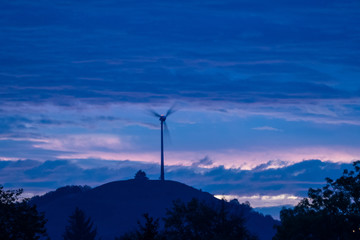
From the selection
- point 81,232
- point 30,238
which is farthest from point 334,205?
point 81,232

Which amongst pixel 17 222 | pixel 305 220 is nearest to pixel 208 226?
pixel 305 220

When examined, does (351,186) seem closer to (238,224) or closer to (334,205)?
(334,205)

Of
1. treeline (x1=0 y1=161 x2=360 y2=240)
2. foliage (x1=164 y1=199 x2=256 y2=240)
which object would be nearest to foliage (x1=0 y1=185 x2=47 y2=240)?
treeline (x1=0 y1=161 x2=360 y2=240)

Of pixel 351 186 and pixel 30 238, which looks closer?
pixel 30 238

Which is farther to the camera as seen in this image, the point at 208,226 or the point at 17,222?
the point at 208,226

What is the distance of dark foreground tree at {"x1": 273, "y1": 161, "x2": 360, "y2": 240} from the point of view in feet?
232

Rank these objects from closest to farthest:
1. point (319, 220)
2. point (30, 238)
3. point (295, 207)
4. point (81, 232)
Result: point (30, 238), point (319, 220), point (295, 207), point (81, 232)

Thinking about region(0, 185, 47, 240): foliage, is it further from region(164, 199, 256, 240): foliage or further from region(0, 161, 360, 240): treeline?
region(164, 199, 256, 240): foliage

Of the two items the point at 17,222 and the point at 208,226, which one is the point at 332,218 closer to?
the point at 208,226

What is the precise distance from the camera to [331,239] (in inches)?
2803

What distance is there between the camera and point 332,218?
71.3m

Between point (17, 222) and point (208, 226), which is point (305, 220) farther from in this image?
point (17, 222)

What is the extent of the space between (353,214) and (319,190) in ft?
15.8

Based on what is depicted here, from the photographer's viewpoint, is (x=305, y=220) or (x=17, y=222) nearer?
(x=17, y=222)
